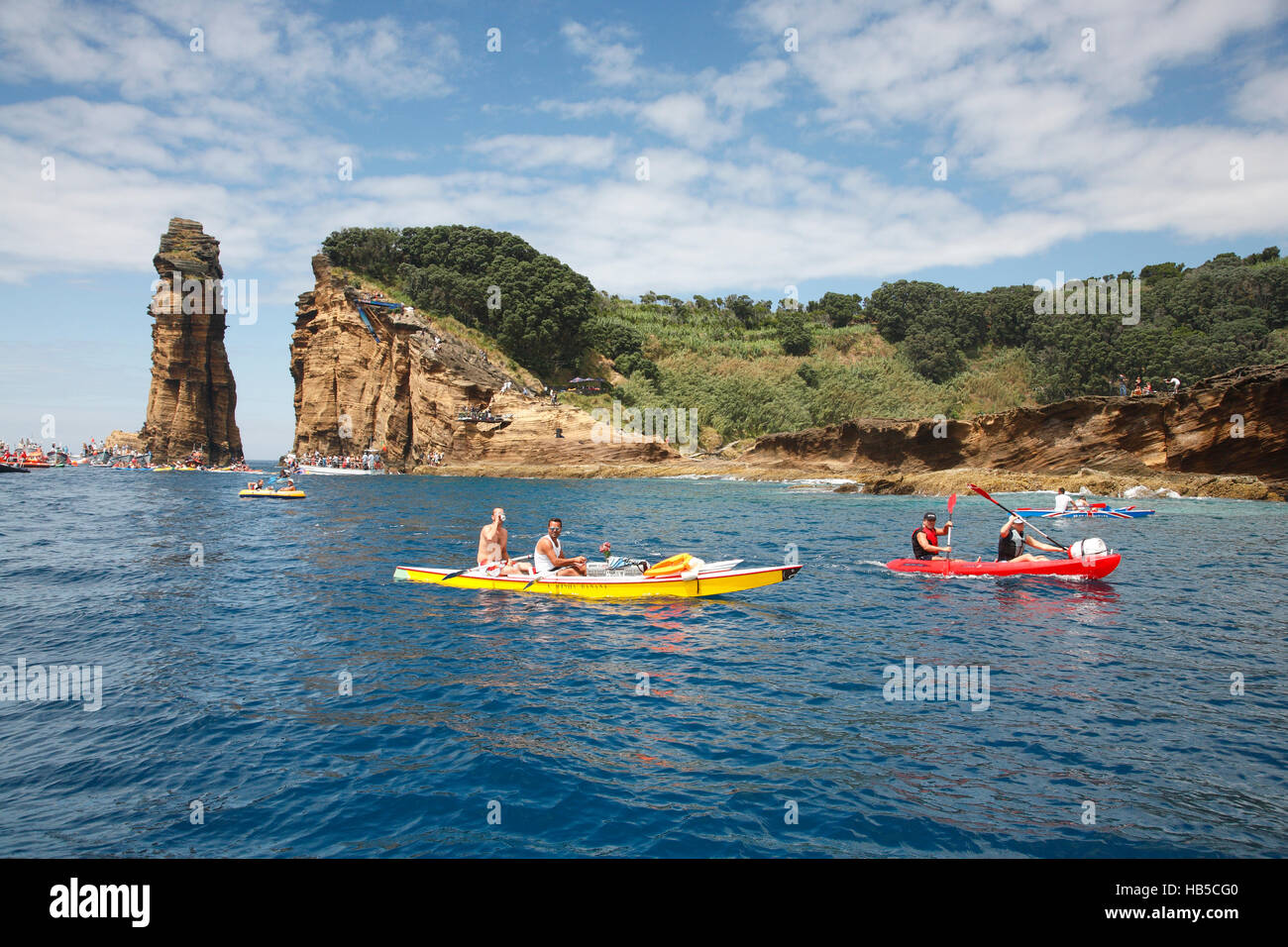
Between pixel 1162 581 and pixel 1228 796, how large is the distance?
11.8 meters

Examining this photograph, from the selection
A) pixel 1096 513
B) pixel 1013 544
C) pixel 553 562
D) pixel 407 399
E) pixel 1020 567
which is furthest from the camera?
pixel 407 399

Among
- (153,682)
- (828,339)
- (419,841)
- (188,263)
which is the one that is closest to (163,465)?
(188,263)

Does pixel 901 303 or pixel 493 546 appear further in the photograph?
pixel 901 303

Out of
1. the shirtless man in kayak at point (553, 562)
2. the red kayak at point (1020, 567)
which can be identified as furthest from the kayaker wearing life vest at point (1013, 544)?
the shirtless man in kayak at point (553, 562)

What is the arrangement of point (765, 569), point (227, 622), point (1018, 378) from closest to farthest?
point (227, 622) < point (765, 569) < point (1018, 378)

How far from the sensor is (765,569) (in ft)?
46.4

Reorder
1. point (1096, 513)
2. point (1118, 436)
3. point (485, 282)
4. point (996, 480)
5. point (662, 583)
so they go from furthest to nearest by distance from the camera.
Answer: point (485, 282)
point (996, 480)
point (1118, 436)
point (1096, 513)
point (662, 583)

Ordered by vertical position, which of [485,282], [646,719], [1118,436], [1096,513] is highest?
[485,282]

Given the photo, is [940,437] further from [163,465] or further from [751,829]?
[163,465]

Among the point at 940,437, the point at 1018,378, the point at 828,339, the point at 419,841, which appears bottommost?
the point at 419,841

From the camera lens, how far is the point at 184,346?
301 ft

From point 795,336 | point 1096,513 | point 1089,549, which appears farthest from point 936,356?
point 1089,549

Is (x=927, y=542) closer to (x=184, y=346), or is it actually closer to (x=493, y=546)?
(x=493, y=546)

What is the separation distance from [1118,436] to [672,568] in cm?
3879
